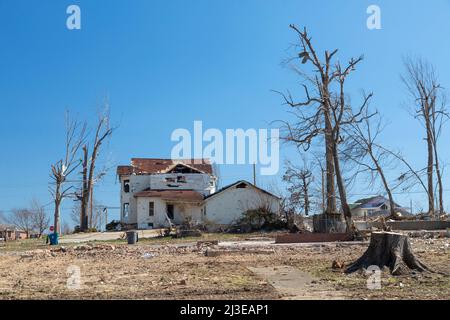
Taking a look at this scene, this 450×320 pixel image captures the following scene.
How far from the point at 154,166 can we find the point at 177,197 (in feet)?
32.9

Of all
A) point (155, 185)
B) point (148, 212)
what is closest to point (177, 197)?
point (148, 212)

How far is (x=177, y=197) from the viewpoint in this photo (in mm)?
50656

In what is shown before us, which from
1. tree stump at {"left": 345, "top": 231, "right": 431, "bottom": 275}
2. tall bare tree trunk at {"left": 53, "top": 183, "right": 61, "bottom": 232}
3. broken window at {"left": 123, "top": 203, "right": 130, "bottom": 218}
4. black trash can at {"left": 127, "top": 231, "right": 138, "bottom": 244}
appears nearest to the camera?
tree stump at {"left": 345, "top": 231, "right": 431, "bottom": 275}

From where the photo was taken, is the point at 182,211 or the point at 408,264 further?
the point at 182,211

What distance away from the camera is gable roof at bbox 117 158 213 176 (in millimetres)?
57250

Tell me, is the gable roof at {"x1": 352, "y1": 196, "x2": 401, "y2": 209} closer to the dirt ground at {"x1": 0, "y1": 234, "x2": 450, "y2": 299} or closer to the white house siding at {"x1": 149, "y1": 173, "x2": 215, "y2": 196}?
the white house siding at {"x1": 149, "y1": 173, "x2": 215, "y2": 196}

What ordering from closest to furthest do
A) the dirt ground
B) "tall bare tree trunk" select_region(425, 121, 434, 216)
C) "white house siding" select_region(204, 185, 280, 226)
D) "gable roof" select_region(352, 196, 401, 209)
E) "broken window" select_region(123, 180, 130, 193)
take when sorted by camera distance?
the dirt ground, "tall bare tree trunk" select_region(425, 121, 434, 216), "white house siding" select_region(204, 185, 280, 226), "broken window" select_region(123, 180, 130, 193), "gable roof" select_region(352, 196, 401, 209)

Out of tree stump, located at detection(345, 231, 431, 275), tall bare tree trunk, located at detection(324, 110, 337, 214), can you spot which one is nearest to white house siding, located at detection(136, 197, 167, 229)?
tall bare tree trunk, located at detection(324, 110, 337, 214)

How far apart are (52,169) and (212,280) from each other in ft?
117

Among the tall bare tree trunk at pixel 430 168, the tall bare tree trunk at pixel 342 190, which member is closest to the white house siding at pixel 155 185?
the tall bare tree trunk at pixel 430 168

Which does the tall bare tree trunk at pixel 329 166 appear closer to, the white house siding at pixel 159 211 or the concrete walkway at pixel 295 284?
the concrete walkway at pixel 295 284
